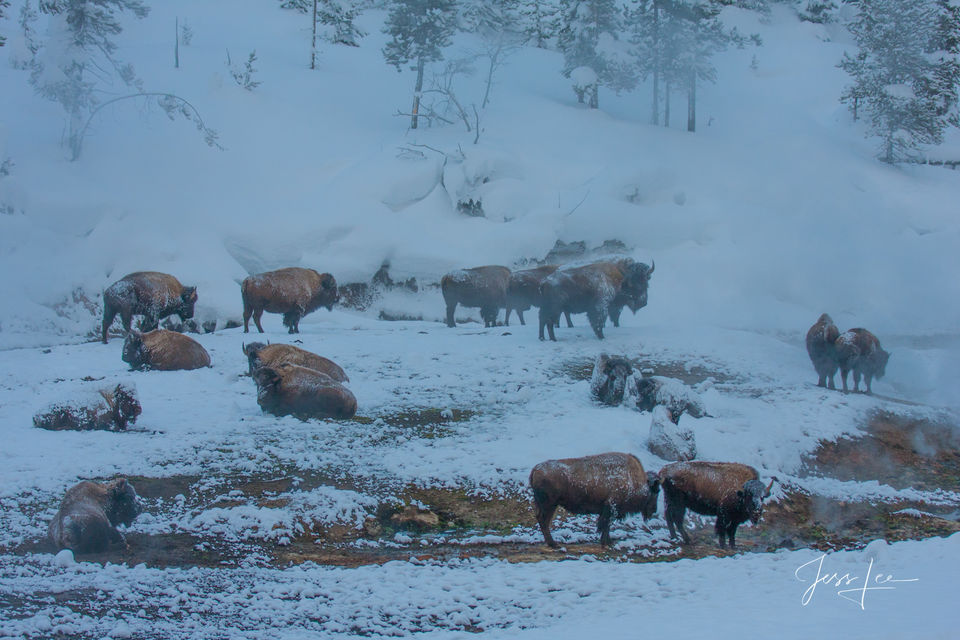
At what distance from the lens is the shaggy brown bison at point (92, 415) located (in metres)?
10.1

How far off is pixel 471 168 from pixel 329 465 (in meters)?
20.6

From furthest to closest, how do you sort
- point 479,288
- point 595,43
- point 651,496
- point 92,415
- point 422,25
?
1. point 595,43
2. point 422,25
3. point 479,288
4. point 92,415
5. point 651,496

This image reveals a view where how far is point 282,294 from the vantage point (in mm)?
16422

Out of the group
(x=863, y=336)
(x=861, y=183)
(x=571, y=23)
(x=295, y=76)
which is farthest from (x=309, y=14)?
(x=863, y=336)

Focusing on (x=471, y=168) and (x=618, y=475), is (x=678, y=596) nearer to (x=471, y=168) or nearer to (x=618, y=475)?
(x=618, y=475)

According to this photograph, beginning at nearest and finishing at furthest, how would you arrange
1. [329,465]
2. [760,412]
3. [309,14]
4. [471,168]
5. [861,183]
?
[329,465] < [760,412] < [471,168] < [861,183] < [309,14]

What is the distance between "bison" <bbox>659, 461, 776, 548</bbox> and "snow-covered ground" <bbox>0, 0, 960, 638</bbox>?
434 mm

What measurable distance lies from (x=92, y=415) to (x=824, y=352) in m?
12.3

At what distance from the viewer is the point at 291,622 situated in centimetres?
582

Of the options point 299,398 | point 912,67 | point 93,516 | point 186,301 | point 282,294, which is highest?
point 912,67

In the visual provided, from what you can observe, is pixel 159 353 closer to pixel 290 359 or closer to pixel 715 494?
pixel 290 359

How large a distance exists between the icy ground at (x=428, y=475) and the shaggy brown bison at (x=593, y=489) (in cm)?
36

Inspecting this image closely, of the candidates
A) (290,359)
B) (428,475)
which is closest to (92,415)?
(290,359)

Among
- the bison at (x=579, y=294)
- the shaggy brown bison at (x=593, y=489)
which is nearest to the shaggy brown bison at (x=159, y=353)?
the bison at (x=579, y=294)
